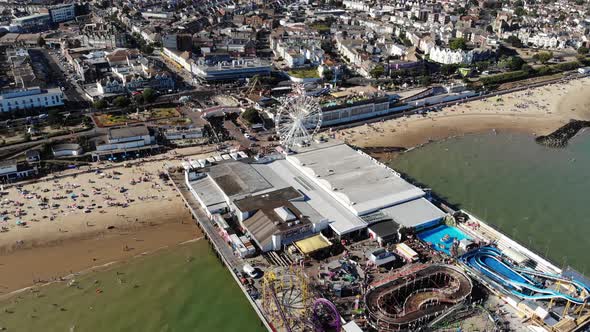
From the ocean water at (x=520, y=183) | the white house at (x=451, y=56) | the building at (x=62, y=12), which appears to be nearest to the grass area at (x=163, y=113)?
the ocean water at (x=520, y=183)

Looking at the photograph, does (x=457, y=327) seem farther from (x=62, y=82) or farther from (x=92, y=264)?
(x=62, y=82)

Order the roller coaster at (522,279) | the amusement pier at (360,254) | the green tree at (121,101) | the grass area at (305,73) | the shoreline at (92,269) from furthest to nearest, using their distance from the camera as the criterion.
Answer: the grass area at (305,73) → the green tree at (121,101) → the shoreline at (92,269) → the roller coaster at (522,279) → the amusement pier at (360,254)

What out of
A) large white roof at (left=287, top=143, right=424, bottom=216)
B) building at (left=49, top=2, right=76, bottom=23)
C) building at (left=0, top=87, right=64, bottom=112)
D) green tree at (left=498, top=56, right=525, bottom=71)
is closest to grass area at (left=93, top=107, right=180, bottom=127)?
building at (left=0, top=87, right=64, bottom=112)

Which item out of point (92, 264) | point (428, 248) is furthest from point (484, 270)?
point (92, 264)

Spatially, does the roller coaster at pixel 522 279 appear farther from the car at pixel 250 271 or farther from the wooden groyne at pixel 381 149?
the wooden groyne at pixel 381 149

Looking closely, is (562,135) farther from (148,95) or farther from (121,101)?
(121,101)

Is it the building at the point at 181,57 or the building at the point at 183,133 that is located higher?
the building at the point at 181,57

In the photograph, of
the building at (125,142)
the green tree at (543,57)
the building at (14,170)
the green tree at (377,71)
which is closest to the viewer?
the building at (14,170)
